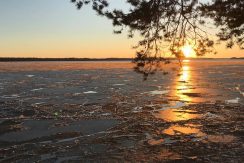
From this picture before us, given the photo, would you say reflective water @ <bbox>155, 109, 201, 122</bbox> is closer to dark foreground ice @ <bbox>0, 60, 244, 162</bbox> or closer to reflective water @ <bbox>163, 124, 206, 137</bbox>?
dark foreground ice @ <bbox>0, 60, 244, 162</bbox>

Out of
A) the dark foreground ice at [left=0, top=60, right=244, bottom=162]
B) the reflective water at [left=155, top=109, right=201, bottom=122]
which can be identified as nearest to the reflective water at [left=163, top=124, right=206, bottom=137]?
the dark foreground ice at [left=0, top=60, right=244, bottom=162]

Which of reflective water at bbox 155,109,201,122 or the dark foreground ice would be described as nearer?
the dark foreground ice

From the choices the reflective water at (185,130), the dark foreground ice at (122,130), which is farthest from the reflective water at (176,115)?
the reflective water at (185,130)

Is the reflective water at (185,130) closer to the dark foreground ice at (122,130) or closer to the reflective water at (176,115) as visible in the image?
the dark foreground ice at (122,130)

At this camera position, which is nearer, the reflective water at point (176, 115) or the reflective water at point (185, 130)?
the reflective water at point (185, 130)

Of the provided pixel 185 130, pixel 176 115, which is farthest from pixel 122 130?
pixel 176 115

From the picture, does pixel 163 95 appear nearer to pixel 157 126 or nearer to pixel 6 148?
pixel 157 126

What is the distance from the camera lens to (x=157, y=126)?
1257 cm

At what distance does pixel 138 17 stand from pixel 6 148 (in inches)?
200

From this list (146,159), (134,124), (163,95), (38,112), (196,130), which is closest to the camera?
(146,159)

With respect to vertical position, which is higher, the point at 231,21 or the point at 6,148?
the point at 231,21

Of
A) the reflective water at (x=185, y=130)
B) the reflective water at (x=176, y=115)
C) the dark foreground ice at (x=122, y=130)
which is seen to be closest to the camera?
the dark foreground ice at (x=122, y=130)

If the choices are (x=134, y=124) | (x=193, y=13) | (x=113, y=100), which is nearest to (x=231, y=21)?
(x=193, y=13)

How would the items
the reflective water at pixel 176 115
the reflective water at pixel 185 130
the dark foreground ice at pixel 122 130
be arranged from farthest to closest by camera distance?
1. the reflective water at pixel 176 115
2. the reflective water at pixel 185 130
3. the dark foreground ice at pixel 122 130
